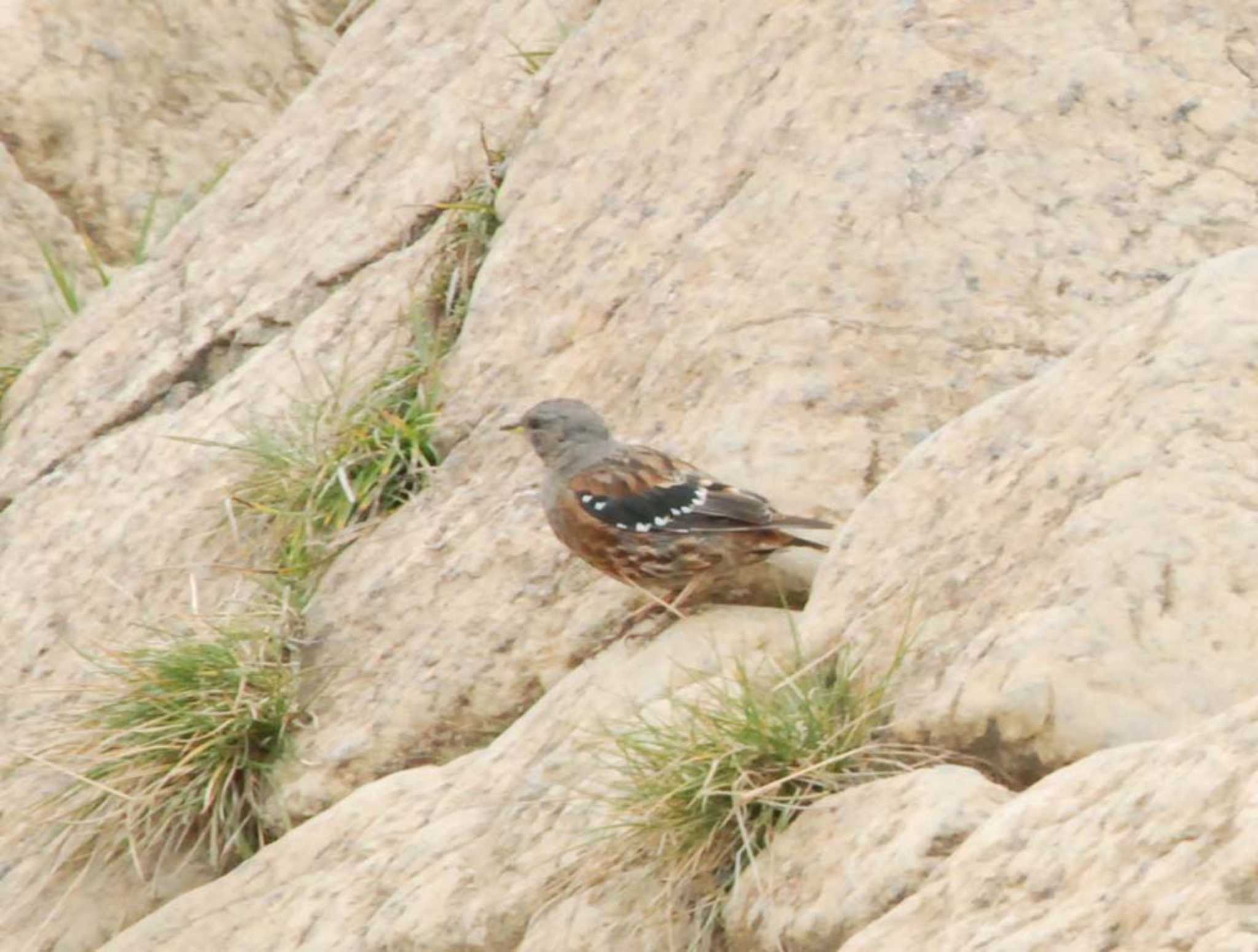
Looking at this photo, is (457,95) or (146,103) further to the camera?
(146,103)

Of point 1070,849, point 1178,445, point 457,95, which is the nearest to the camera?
point 1070,849

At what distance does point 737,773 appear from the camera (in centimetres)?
473

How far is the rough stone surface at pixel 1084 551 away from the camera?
438cm

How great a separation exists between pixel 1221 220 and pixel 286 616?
2.69m

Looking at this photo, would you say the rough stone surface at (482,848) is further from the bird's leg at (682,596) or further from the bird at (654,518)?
the bird at (654,518)

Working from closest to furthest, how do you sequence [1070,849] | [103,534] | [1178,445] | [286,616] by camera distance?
[1070,849] → [1178,445] → [286,616] → [103,534]

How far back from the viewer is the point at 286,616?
21.8ft

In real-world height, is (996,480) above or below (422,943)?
above

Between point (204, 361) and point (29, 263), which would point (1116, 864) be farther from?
point (29, 263)

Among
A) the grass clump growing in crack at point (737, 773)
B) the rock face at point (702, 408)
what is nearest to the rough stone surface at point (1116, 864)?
the rock face at point (702, 408)

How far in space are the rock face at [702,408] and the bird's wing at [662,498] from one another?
5.3 inches

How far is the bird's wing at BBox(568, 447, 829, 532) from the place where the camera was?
5793mm

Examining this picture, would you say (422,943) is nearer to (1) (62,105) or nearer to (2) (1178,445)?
(2) (1178,445)

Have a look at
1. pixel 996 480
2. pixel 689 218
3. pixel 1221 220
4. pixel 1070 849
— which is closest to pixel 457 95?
pixel 689 218
